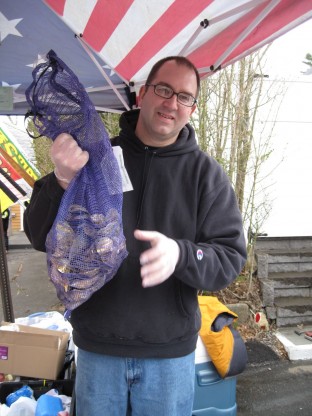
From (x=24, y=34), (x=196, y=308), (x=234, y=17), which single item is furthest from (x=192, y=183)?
(x=24, y=34)

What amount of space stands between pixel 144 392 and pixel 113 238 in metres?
0.68

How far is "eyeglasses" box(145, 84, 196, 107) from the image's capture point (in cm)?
155

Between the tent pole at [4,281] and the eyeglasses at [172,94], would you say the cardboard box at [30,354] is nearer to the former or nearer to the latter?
the tent pole at [4,281]

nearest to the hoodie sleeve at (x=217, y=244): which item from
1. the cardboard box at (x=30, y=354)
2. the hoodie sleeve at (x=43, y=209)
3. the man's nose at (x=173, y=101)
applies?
the man's nose at (x=173, y=101)

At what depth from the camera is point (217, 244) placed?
1.39 metres

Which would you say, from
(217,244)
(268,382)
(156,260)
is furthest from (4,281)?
(268,382)

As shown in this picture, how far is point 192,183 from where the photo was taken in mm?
1491

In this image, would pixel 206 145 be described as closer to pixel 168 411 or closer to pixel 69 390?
pixel 69 390

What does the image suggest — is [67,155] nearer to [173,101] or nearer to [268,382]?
[173,101]

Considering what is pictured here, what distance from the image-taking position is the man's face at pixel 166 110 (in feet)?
4.97

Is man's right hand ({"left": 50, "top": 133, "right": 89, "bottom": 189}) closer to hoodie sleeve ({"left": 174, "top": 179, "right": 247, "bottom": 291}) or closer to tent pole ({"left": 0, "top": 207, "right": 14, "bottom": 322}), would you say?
hoodie sleeve ({"left": 174, "top": 179, "right": 247, "bottom": 291})

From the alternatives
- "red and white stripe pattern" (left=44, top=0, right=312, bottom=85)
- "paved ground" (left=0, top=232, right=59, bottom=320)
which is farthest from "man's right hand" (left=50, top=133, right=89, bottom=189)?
"paved ground" (left=0, top=232, right=59, bottom=320)

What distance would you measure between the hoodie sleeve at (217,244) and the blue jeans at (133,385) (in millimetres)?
415

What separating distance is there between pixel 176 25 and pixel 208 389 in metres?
2.51
